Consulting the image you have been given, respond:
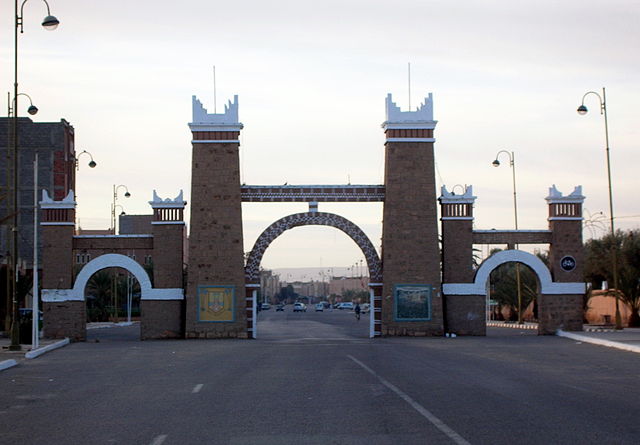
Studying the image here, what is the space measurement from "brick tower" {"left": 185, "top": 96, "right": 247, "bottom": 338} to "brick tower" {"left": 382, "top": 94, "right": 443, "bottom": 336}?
667 cm

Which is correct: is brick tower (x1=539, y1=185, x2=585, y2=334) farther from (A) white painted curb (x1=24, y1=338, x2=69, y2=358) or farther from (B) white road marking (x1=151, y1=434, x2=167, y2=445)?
(B) white road marking (x1=151, y1=434, x2=167, y2=445)

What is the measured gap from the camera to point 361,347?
31.2 meters

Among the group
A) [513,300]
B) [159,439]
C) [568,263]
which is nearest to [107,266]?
[568,263]

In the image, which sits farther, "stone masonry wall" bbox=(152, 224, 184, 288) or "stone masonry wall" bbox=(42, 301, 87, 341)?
"stone masonry wall" bbox=(152, 224, 184, 288)

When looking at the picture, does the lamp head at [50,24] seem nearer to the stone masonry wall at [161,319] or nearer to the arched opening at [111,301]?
the stone masonry wall at [161,319]

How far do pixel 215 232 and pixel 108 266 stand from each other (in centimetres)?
490

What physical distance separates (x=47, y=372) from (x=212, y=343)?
1317 centimetres

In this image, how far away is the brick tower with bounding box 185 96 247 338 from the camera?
39125 millimetres

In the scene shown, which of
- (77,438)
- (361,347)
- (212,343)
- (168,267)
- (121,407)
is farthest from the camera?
(168,267)

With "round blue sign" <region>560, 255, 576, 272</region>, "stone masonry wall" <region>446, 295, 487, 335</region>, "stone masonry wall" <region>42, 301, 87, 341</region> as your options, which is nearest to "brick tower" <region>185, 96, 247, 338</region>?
"stone masonry wall" <region>42, 301, 87, 341</region>

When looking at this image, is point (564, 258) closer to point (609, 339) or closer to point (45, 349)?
point (609, 339)

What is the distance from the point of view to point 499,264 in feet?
130

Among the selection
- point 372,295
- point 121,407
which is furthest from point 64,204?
point 121,407

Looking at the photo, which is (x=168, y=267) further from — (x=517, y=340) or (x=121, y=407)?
(x=121, y=407)
